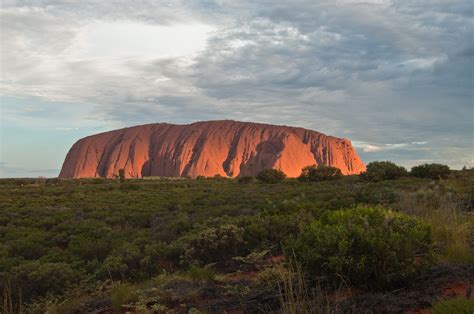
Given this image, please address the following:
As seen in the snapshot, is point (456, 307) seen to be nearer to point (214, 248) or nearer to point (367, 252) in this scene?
point (367, 252)

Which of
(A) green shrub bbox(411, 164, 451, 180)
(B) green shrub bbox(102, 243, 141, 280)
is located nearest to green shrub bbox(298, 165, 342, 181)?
(A) green shrub bbox(411, 164, 451, 180)

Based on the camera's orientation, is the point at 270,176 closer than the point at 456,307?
No

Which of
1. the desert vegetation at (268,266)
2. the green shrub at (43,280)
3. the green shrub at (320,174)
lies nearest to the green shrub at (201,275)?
the desert vegetation at (268,266)

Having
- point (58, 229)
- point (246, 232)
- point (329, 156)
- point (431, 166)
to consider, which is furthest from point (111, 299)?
point (329, 156)

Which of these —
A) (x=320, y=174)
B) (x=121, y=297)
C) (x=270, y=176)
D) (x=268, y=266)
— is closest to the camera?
(x=121, y=297)

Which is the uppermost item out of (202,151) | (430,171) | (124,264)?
(202,151)

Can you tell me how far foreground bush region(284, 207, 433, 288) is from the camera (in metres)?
4.54

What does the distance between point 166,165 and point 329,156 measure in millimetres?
44955

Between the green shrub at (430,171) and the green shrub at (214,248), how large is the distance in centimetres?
2343

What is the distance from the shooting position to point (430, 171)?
93.8 ft

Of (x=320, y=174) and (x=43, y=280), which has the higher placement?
(x=320, y=174)

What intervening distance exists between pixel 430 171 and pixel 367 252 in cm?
2685

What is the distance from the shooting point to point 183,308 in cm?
493

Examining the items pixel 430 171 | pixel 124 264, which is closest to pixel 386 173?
pixel 430 171
